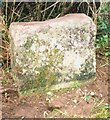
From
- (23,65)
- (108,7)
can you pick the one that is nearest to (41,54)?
(23,65)

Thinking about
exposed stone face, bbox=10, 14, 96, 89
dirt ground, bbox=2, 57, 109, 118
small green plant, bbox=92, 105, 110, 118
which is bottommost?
small green plant, bbox=92, 105, 110, 118

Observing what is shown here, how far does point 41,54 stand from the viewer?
2789 millimetres

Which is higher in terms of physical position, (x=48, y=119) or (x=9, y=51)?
(x=9, y=51)

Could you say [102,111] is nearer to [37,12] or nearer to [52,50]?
[52,50]

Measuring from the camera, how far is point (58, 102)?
9.09ft

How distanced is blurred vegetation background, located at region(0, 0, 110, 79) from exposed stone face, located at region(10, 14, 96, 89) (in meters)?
0.29

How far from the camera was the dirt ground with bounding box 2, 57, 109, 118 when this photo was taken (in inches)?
105

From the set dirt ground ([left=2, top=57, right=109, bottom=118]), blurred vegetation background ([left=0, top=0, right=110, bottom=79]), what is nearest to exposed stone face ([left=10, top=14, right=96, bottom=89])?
dirt ground ([left=2, top=57, right=109, bottom=118])

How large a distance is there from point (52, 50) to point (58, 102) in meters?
0.42

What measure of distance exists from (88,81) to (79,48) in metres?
0.31

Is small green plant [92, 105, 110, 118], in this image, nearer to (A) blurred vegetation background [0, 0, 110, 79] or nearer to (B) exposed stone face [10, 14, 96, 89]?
(B) exposed stone face [10, 14, 96, 89]

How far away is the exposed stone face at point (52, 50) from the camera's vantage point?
2738 mm

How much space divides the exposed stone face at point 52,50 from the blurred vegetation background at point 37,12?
29cm

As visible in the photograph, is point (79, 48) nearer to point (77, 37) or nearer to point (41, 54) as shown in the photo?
point (77, 37)
